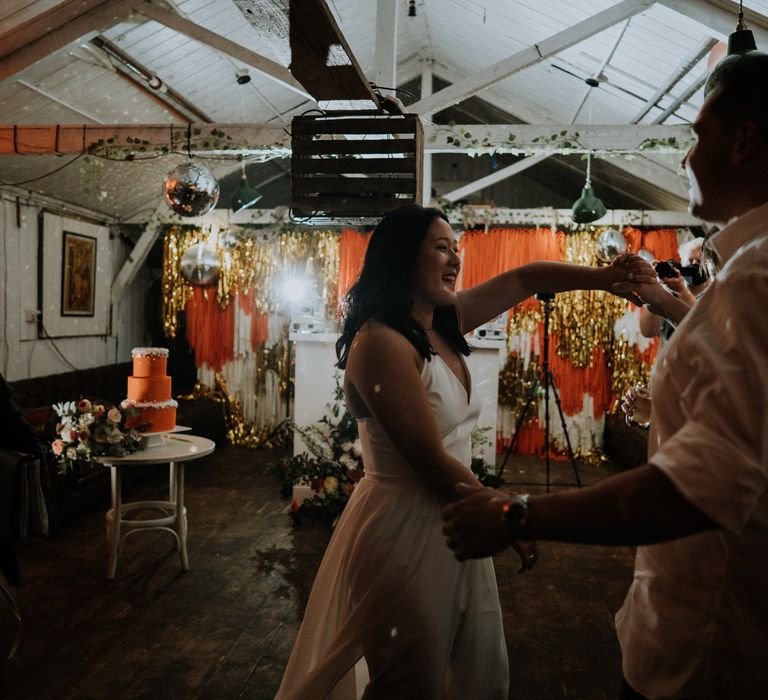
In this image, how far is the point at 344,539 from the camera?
61.7 inches

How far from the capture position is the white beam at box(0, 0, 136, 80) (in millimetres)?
4301

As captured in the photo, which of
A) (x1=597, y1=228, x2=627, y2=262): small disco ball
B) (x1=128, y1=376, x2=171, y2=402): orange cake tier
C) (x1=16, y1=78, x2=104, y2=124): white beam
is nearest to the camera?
(x1=128, y1=376, x2=171, y2=402): orange cake tier

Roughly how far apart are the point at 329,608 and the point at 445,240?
3.30 ft

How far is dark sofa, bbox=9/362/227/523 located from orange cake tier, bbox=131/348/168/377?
1129mm

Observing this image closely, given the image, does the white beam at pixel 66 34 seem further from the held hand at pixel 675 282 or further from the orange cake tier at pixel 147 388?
the held hand at pixel 675 282

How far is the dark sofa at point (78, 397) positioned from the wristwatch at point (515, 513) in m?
2.65

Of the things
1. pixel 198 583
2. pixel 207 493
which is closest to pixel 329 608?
pixel 198 583

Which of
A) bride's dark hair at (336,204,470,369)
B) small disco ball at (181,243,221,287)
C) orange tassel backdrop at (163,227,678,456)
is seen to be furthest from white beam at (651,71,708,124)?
small disco ball at (181,243,221,287)

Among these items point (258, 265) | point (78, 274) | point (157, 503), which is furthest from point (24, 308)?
point (157, 503)

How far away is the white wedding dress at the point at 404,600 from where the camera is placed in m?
1.39

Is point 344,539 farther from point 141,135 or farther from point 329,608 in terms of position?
point 141,135

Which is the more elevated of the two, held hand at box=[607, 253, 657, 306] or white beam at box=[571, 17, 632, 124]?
white beam at box=[571, 17, 632, 124]

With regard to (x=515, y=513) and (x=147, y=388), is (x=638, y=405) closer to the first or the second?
(x=515, y=513)

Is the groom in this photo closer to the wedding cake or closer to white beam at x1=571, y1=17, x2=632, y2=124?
the wedding cake
